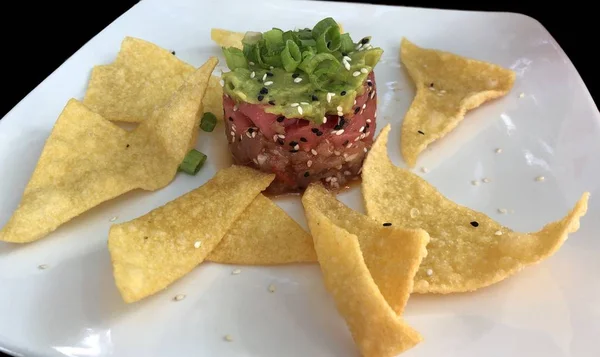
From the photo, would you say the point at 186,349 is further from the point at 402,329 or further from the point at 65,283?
the point at 402,329

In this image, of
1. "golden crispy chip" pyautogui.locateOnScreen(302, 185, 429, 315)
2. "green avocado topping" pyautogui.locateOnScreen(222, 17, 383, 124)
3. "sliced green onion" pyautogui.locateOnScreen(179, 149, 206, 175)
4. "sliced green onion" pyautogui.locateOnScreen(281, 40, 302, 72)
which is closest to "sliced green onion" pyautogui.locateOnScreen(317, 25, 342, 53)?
"green avocado topping" pyautogui.locateOnScreen(222, 17, 383, 124)

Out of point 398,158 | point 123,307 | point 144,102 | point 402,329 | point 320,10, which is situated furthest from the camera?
point 320,10

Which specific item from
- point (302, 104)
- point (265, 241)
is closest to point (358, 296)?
point (265, 241)

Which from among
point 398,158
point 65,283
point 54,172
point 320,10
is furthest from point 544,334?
point 320,10

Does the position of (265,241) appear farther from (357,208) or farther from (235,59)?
(235,59)

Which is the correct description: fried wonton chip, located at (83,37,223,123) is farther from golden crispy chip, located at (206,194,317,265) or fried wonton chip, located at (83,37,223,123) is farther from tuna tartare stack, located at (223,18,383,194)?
golden crispy chip, located at (206,194,317,265)

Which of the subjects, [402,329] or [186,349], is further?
[186,349]
